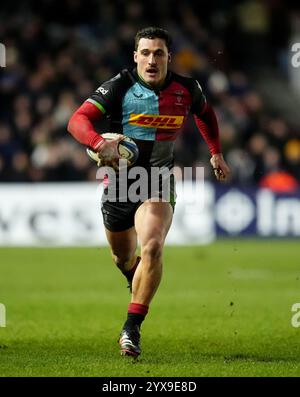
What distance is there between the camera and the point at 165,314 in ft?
36.6

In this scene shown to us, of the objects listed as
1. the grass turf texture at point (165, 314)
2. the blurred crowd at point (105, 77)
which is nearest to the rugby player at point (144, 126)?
the grass turf texture at point (165, 314)

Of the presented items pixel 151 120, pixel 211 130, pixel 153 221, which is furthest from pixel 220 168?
pixel 153 221

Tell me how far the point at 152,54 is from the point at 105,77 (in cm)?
1361

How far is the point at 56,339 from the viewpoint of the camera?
905cm

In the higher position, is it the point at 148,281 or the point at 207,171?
the point at 207,171

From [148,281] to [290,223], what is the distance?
1254 cm

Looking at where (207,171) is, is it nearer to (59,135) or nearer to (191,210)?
(191,210)

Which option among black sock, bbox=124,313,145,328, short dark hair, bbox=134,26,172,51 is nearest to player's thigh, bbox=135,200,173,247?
black sock, bbox=124,313,145,328

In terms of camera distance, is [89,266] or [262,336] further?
[89,266]

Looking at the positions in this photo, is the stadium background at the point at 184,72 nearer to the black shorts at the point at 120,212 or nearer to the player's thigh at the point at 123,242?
the player's thigh at the point at 123,242

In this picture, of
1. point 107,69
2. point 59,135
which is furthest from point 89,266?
point 107,69

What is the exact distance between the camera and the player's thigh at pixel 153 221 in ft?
25.5

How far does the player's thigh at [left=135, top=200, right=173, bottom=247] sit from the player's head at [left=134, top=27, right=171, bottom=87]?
0.93 m
